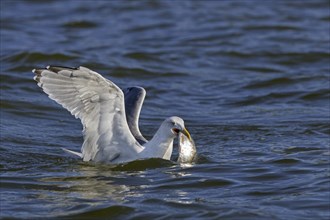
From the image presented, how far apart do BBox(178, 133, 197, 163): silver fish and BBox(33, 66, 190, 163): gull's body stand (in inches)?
2.6

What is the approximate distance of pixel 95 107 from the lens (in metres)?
10.2

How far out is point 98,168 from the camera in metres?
10.4


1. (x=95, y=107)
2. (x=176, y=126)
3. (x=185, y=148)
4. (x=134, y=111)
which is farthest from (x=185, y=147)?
(x=95, y=107)

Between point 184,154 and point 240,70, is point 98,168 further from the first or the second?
point 240,70

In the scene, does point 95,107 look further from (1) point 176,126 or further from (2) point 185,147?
(2) point 185,147

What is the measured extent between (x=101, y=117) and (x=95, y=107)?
0.40ft

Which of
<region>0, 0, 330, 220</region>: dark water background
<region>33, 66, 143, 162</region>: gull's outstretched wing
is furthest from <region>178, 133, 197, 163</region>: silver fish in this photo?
<region>33, 66, 143, 162</region>: gull's outstretched wing

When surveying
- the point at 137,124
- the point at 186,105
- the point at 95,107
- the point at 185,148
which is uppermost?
the point at 95,107

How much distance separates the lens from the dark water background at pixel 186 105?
903cm

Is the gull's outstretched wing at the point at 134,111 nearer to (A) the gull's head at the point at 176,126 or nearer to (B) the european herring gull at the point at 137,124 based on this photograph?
(B) the european herring gull at the point at 137,124

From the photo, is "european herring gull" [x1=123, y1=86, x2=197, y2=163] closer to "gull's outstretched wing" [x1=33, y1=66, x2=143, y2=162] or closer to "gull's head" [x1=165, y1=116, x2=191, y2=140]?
"gull's head" [x1=165, y1=116, x2=191, y2=140]

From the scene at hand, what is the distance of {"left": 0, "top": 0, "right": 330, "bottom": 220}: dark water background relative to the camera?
9.03m

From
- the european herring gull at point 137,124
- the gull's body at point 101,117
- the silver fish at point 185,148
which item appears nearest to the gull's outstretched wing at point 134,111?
the european herring gull at point 137,124

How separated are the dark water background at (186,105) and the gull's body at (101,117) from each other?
0.54 feet
